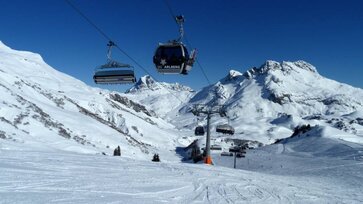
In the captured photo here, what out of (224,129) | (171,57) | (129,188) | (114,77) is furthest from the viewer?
(224,129)

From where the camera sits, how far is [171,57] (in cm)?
2509

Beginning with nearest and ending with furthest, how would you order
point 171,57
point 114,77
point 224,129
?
point 171,57
point 114,77
point 224,129

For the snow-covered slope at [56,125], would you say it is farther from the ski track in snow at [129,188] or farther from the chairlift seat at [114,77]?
the ski track in snow at [129,188]

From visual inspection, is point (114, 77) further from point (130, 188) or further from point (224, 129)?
point (224, 129)

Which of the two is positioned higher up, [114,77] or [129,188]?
[114,77]

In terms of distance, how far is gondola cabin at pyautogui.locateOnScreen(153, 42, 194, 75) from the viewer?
25031 millimetres

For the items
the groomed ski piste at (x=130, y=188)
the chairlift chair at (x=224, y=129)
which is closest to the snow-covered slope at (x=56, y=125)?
the chairlift chair at (x=224, y=129)

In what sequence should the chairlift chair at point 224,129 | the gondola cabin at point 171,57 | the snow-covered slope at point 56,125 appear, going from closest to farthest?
the gondola cabin at point 171,57 < the chairlift chair at point 224,129 < the snow-covered slope at point 56,125

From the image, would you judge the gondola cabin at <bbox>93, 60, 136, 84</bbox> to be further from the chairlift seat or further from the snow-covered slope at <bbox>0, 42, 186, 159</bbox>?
the snow-covered slope at <bbox>0, 42, 186, 159</bbox>

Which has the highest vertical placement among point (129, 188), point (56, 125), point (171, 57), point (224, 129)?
point (56, 125)

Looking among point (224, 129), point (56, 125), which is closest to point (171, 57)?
point (224, 129)

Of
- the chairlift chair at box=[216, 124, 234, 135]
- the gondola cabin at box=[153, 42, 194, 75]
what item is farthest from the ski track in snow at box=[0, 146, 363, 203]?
the chairlift chair at box=[216, 124, 234, 135]

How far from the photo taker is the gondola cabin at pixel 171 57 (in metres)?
25.0

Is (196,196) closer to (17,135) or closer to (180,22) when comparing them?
(180,22)
